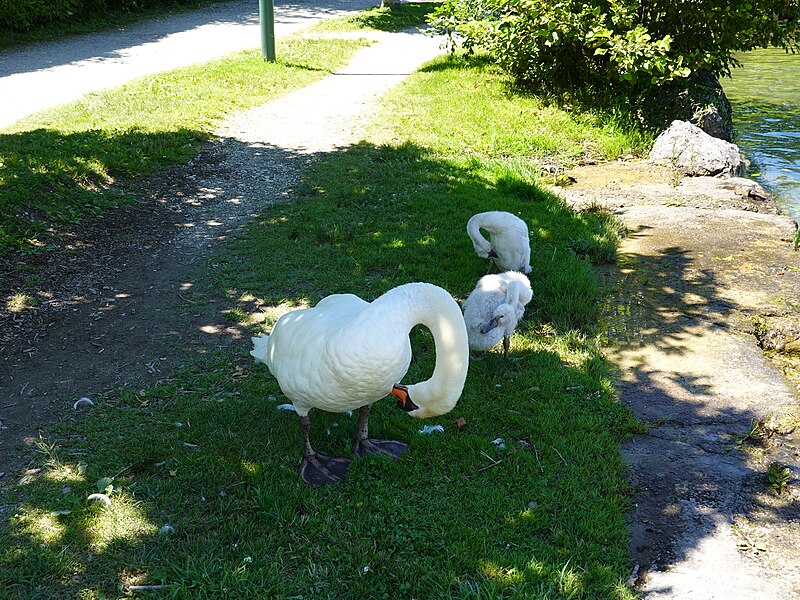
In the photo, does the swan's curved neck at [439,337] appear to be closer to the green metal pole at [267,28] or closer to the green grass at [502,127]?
the green grass at [502,127]

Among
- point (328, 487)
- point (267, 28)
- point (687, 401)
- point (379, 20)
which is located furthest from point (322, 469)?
point (379, 20)

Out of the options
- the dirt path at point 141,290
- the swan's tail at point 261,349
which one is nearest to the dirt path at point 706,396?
the swan's tail at point 261,349

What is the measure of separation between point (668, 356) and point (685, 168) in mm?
5522

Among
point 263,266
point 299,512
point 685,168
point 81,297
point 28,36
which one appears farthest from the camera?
point 28,36

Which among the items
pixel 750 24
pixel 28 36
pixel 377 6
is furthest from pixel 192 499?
pixel 377 6

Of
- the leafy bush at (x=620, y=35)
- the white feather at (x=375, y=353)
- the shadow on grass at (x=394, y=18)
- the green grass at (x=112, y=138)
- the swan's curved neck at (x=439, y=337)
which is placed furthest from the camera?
the shadow on grass at (x=394, y=18)

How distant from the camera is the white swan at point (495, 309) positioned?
208 inches

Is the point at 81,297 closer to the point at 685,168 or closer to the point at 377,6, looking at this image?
the point at 685,168

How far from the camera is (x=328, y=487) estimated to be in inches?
162

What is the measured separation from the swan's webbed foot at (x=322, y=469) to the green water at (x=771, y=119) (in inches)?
321

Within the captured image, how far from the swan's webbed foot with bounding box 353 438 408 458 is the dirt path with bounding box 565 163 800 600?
146cm

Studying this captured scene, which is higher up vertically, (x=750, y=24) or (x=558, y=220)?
(x=750, y=24)

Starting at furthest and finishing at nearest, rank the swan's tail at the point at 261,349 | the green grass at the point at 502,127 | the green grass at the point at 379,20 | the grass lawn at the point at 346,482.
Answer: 1. the green grass at the point at 379,20
2. the green grass at the point at 502,127
3. the swan's tail at the point at 261,349
4. the grass lawn at the point at 346,482

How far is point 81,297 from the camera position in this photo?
629cm
